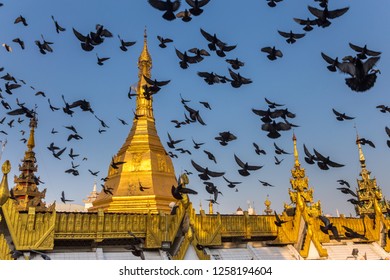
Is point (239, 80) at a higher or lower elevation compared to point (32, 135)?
lower

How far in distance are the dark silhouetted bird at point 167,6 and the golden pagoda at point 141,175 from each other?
18.2 meters

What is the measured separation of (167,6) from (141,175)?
80.9ft

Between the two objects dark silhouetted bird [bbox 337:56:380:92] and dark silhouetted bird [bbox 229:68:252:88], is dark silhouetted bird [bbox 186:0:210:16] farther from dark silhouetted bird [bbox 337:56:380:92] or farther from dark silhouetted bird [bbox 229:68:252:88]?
dark silhouetted bird [bbox 337:56:380:92]

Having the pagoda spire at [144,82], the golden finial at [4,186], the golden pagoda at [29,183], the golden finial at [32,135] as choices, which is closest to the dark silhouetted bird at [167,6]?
the golden finial at [4,186]

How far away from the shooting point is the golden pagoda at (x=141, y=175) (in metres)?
27.3

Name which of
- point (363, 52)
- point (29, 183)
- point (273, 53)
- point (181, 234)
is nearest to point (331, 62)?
point (363, 52)

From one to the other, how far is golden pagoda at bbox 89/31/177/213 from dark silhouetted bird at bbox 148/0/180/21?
59.7 feet

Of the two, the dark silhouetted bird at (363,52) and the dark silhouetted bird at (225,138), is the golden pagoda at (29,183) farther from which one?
the dark silhouetted bird at (363,52)

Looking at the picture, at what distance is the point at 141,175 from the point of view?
30.5 metres

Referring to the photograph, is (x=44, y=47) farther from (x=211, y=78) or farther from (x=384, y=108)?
(x=384, y=108)

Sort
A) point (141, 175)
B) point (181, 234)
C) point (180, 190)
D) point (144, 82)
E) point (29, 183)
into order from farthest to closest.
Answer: point (144, 82), point (141, 175), point (29, 183), point (181, 234), point (180, 190)

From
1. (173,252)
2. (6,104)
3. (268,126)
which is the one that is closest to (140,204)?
(173,252)

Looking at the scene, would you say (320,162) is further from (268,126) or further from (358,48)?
(358,48)

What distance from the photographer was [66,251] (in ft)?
41.7
